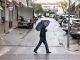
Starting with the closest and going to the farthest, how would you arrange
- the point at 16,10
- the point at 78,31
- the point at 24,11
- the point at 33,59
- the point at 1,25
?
the point at 33,59 < the point at 78,31 < the point at 1,25 < the point at 24,11 < the point at 16,10

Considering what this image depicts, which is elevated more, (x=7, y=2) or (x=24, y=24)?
(x=7, y=2)

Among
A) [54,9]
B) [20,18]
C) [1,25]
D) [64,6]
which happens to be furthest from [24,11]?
[54,9]

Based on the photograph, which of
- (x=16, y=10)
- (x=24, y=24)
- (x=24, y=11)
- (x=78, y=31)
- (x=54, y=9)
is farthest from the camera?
(x=54, y=9)

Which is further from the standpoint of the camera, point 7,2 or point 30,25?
point 30,25

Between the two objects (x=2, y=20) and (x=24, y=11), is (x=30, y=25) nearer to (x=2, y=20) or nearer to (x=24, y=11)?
(x=24, y=11)

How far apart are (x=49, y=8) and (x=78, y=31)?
425ft

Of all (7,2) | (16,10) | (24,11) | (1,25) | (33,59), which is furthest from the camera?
(16,10)

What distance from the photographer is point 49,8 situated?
15350 cm

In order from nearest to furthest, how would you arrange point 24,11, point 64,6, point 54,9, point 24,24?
point 24,24 < point 24,11 < point 64,6 < point 54,9

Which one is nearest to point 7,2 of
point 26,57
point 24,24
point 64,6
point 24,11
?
point 24,24

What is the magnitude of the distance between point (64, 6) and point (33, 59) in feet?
264

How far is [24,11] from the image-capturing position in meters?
47.8

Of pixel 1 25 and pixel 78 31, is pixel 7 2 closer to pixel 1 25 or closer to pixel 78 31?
pixel 1 25

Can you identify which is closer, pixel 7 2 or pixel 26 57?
pixel 26 57
